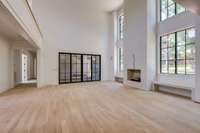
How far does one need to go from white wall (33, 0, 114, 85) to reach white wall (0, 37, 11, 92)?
61.5 inches

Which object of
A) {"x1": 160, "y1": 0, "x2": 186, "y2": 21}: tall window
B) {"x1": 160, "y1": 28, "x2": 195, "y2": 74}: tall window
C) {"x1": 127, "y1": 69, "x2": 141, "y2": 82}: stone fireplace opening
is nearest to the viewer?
{"x1": 160, "y1": 28, "x2": 195, "y2": 74}: tall window

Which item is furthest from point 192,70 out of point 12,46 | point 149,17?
point 12,46

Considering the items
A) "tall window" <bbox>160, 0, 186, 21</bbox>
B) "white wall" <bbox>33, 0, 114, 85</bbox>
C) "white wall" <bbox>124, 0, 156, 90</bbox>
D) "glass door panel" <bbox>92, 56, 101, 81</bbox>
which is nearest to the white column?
"tall window" <bbox>160, 0, 186, 21</bbox>

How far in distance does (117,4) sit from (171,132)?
31.4 feet

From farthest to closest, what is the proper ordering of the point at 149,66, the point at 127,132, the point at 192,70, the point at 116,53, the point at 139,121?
the point at 116,53, the point at 149,66, the point at 192,70, the point at 139,121, the point at 127,132

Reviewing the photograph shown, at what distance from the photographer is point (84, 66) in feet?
34.3

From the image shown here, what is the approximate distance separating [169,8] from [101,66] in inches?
245

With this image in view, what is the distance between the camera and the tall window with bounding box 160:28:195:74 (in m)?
5.40

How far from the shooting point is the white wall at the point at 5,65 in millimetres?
6418

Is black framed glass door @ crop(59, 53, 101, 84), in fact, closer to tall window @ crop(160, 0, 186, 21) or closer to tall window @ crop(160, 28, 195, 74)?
tall window @ crop(160, 28, 195, 74)

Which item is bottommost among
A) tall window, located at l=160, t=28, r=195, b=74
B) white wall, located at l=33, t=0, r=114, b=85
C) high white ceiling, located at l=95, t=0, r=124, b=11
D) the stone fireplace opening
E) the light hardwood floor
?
the light hardwood floor

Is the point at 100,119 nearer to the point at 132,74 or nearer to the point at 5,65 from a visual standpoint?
the point at 132,74

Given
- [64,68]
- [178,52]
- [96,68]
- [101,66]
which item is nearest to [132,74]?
[178,52]

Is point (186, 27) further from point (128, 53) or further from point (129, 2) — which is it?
point (129, 2)
